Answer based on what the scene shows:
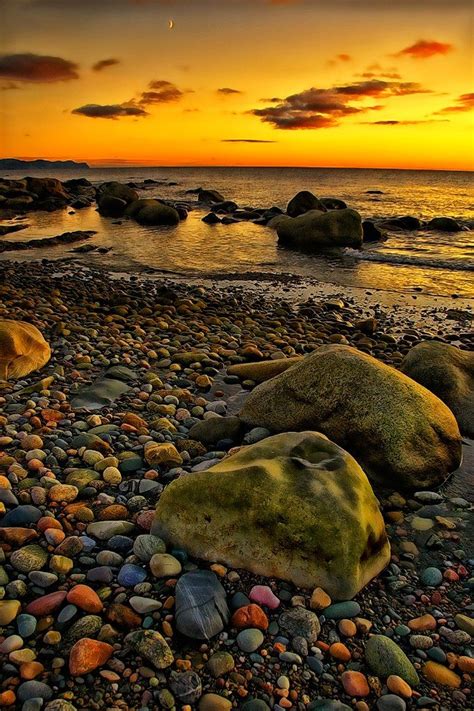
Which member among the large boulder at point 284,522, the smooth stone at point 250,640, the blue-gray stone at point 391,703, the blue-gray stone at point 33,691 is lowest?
the blue-gray stone at point 391,703

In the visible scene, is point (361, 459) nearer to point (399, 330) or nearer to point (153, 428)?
point (153, 428)

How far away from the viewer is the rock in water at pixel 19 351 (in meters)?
5.84

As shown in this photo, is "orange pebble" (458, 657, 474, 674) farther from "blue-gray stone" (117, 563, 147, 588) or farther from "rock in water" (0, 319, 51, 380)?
"rock in water" (0, 319, 51, 380)

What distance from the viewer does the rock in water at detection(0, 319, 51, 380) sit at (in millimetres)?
5844

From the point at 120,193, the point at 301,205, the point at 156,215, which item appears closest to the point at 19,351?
the point at 156,215

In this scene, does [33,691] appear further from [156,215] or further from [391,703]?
[156,215]

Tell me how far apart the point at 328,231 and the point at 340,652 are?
714 inches

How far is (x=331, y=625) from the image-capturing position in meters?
2.84

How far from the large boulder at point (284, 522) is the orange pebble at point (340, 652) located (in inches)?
13.3

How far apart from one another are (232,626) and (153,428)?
2.46m

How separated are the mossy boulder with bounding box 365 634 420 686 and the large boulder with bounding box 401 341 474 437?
3.13m

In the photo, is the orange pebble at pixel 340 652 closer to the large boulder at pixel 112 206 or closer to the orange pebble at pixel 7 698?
the orange pebble at pixel 7 698

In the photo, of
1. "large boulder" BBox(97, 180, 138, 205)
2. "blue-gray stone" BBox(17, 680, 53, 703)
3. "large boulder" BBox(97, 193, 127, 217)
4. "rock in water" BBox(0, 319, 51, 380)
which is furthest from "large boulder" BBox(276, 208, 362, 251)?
"blue-gray stone" BBox(17, 680, 53, 703)

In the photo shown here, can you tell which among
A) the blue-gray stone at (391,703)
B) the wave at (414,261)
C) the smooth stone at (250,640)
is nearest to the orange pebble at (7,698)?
the smooth stone at (250,640)
